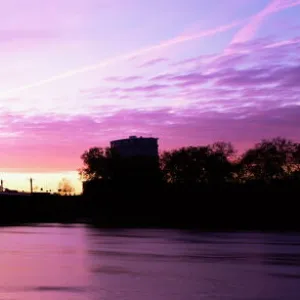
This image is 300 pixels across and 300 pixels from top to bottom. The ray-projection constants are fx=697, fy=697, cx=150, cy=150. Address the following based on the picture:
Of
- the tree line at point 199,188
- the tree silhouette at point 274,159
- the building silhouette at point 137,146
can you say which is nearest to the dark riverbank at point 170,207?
the tree line at point 199,188

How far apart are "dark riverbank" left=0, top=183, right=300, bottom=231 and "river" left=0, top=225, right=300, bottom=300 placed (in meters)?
41.1

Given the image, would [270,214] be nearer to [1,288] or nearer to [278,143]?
[278,143]

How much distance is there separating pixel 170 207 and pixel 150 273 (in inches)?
2985

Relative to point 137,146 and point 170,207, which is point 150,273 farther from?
point 137,146

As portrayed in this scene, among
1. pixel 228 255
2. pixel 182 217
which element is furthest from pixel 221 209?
pixel 228 255

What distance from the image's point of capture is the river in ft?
64.8

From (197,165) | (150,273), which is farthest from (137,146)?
(150,273)

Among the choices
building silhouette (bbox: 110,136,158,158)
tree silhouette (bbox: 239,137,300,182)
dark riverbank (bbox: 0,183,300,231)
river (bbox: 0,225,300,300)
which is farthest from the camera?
building silhouette (bbox: 110,136,158,158)

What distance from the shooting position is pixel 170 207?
100312mm

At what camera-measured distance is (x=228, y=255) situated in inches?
1293

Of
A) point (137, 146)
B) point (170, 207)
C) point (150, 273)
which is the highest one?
point (137, 146)

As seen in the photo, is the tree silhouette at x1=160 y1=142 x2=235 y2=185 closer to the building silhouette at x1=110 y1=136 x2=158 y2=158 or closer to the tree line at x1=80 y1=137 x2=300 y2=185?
the tree line at x1=80 y1=137 x2=300 y2=185

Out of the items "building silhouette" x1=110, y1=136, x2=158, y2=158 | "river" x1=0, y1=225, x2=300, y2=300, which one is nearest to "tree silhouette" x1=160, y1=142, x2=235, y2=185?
"building silhouette" x1=110, y1=136, x2=158, y2=158

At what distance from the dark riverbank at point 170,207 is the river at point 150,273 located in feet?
135
